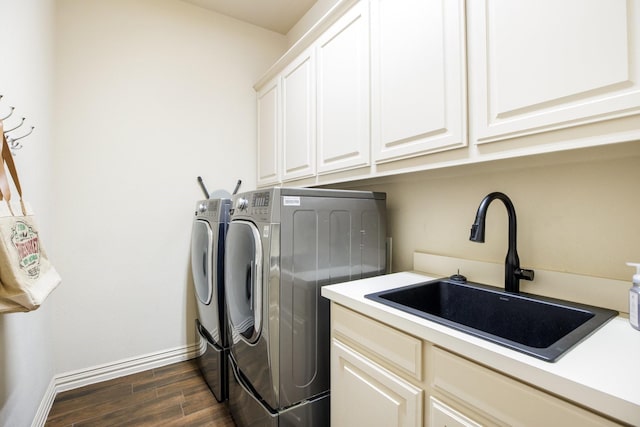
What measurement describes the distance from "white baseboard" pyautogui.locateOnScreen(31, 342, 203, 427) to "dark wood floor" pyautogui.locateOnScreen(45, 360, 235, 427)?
0.14 feet

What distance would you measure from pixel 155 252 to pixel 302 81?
1.73 meters

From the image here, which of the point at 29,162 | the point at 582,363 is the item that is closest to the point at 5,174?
the point at 29,162

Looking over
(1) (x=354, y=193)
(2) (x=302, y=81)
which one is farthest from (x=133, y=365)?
(2) (x=302, y=81)

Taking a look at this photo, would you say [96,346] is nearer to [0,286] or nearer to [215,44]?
[0,286]

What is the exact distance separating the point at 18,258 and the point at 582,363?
1.58 m

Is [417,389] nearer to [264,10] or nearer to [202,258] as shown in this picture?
[202,258]

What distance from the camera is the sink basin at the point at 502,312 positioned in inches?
34.3

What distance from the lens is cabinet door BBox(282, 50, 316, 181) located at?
1.91 meters

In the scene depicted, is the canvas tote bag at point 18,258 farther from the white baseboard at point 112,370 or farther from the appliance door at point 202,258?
the white baseboard at point 112,370

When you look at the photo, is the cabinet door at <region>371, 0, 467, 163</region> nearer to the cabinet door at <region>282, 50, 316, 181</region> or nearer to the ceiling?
the cabinet door at <region>282, 50, 316, 181</region>

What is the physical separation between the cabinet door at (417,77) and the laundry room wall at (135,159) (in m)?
1.64

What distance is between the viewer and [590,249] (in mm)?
1053

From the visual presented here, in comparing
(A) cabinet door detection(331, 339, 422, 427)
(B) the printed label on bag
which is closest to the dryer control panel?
(A) cabinet door detection(331, 339, 422, 427)

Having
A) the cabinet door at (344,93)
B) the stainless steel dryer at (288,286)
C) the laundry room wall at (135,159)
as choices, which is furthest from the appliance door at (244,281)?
the laundry room wall at (135,159)
